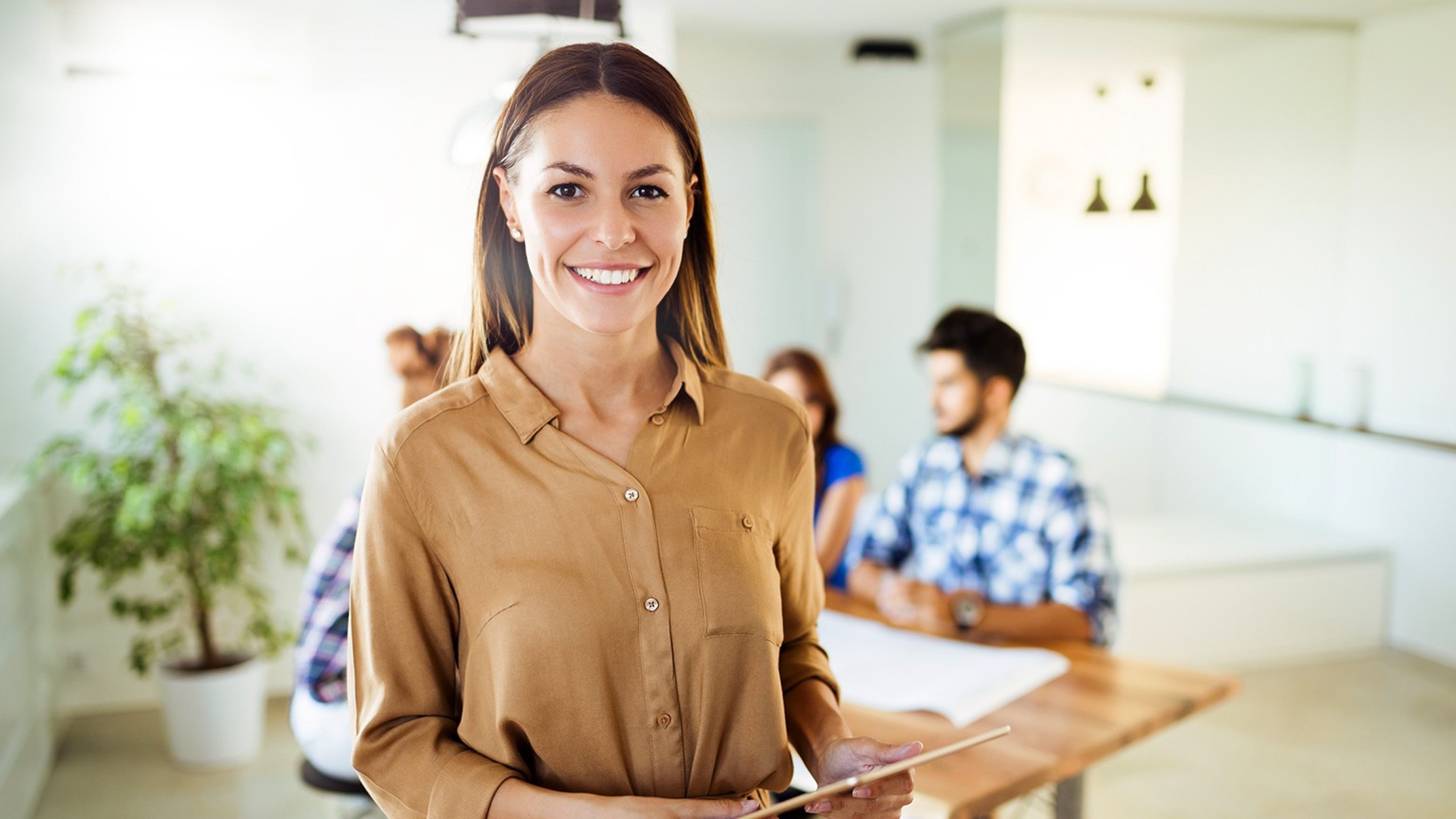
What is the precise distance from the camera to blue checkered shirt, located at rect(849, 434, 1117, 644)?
8.13 ft

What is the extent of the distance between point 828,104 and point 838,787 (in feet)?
16.8

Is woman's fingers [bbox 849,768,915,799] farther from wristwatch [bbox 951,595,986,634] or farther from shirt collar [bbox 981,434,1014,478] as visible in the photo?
shirt collar [bbox 981,434,1014,478]

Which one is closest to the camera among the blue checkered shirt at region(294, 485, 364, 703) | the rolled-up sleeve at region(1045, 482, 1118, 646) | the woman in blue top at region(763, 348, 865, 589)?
the blue checkered shirt at region(294, 485, 364, 703)

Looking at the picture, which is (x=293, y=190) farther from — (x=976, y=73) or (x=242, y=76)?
(x=976, y=73)

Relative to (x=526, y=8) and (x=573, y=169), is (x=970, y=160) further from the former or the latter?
(x=573, y=169)

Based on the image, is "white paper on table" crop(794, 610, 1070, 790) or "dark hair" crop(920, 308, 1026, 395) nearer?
"white paper on table" crop(794, 610, 1070, 790)

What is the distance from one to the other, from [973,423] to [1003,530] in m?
0.25

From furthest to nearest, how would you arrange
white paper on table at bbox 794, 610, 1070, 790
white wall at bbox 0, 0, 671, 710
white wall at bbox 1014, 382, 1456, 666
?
white wall at bbox 1014, 382, 1456, 666, white wall at bbox 0, 0, 671, 710, white paper on table at bbox 794, 610, 1070, 790

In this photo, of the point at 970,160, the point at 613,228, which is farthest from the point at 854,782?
the point at 970,160

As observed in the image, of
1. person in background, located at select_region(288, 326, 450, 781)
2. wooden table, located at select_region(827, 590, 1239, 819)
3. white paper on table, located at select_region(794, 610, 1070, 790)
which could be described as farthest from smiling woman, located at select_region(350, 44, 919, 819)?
person in background, located at select_region(288, 326, 450, 781)

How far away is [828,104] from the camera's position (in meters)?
5.75

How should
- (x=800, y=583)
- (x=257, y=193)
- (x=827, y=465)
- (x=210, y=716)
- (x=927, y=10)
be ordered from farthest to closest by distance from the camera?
1. (x=927, y=10)
2. (x=257, y=193)
3. (x=210, y=716)
4. (x=827, y=465)
5. (x=800, y=583)

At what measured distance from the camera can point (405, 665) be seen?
3.39 ft

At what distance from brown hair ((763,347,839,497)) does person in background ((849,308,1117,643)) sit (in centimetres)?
36
